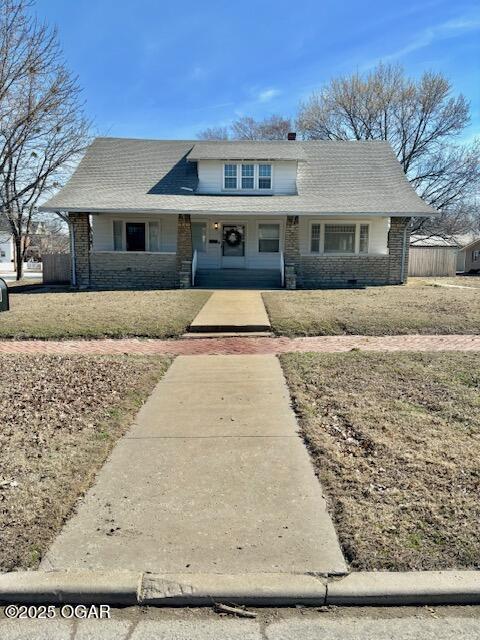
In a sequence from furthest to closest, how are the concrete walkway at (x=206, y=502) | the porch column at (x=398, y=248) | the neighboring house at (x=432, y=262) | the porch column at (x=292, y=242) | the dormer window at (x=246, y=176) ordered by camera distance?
the neighboring house at (x=432, y=262) → the dormer window at (x=246, y=176) → the porch column at (x=398, y=248) → the porch column at (x=292, y=242) → the concrete walkway at (x=206, y=502)

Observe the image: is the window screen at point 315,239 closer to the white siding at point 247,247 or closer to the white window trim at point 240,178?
the white siding at point 247,247

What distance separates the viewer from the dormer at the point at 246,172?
20.4 metres

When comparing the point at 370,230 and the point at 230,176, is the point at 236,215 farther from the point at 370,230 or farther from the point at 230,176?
the point at 370,230

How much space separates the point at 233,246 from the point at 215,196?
2.13 meters

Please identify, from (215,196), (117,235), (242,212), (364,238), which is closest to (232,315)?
(242,212)

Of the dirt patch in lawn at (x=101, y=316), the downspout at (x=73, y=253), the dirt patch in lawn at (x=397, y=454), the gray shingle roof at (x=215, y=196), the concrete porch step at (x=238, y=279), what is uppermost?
the gray shingle roof at (x=215, y=196)

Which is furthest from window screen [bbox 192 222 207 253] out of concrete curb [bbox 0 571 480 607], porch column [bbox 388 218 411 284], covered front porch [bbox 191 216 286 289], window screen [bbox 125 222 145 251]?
concrete curb [bbox 0 571 480 607]

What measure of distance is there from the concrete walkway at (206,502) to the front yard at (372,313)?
4.72 metres

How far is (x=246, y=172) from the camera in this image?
20.8 m

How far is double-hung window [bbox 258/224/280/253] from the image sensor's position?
20.5 meters

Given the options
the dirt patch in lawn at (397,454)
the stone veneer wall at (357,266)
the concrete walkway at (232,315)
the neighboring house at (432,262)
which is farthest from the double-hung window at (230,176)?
the dirt patch in lawn at (397,454)

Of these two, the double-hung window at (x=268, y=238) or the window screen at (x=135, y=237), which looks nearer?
the window screen at (x=135, y=237)

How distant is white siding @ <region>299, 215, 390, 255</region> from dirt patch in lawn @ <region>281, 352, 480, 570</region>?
1376cm

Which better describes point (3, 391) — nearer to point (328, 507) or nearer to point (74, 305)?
point (328, 507)
